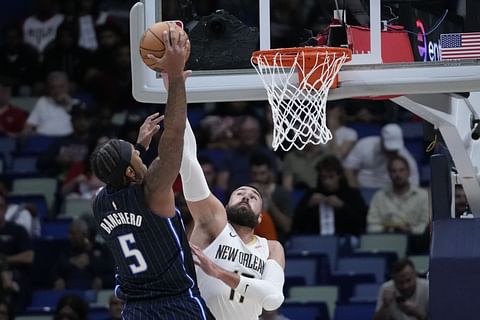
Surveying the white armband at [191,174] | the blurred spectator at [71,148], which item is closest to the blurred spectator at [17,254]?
the blurred spectator at [71,148]

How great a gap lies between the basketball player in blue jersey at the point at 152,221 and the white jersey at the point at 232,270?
2.72ft

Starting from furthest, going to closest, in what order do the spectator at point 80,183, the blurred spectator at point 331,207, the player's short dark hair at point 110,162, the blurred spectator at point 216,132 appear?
the blurred spectator at point 216,132
the spectator at point 80,183
the blurred spectator at point 331,207
the player's short dark hair at point 110,162

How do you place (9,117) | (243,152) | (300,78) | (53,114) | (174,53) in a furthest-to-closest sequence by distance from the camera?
(9,117), (53,114), (243,152), (300,78), (174,53)

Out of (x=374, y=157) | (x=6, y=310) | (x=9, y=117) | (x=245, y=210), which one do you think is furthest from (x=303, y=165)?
(x=245, y=210)

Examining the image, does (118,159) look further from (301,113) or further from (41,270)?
(41,270)

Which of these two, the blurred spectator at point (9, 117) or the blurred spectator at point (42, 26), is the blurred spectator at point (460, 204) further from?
the blurred spectator at point (42, 26)

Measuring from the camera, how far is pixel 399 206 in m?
11.3

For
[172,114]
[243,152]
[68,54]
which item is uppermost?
[68,54]

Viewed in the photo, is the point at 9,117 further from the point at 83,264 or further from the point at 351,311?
the point at 351,311

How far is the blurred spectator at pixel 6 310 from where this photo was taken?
1062 cm

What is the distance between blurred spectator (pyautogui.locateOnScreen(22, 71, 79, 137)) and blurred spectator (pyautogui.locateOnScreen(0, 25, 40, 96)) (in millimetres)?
902

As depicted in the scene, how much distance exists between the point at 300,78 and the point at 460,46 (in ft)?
3.09

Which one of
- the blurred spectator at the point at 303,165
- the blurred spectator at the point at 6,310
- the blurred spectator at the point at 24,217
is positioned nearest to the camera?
the blurred spectator at the point at 6,310

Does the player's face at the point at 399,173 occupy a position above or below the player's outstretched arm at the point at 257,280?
above
